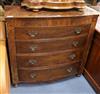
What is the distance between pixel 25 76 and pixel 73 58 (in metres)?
0.62

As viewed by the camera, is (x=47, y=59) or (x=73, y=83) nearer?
(x=47, y=59)

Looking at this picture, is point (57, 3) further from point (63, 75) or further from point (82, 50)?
point (63, 75)

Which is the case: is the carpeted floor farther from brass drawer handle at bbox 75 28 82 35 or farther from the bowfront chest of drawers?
brass drawer handle at bbox 75 28 82 35

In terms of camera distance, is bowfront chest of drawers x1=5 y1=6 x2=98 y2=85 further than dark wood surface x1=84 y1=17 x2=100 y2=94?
No

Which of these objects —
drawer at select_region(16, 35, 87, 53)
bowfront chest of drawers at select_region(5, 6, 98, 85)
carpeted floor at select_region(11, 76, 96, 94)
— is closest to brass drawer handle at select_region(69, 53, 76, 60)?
bowfront chest of drawers at select_region(5, 6, 98, 85)

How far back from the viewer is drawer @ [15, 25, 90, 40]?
1.43m

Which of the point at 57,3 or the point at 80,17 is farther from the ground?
the point at 57,3

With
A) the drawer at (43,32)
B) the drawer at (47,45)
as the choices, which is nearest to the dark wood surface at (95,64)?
the drawer at (47,45)

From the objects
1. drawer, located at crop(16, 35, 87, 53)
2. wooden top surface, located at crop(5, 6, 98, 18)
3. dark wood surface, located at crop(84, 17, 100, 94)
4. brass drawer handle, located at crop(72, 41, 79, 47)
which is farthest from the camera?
dark wood surface, located at crop(84, 17, 100, 94)

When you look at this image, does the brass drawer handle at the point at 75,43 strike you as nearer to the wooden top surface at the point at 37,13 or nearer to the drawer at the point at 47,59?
the drawer at the point at 47,59

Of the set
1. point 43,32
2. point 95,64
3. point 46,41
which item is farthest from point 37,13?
point 95,64

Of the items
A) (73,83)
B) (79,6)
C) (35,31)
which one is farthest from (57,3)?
(73,83)

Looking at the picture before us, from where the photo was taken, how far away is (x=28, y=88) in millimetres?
1850

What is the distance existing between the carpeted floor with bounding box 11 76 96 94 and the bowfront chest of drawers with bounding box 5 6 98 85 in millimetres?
114
